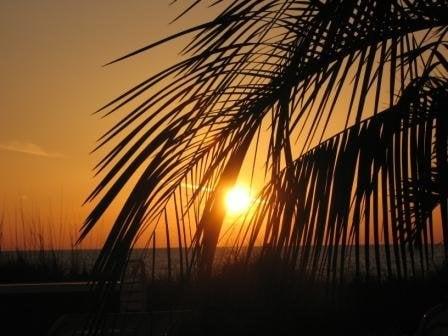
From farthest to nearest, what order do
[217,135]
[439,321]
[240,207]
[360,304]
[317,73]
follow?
[360,304] → [439,321] → [217,135] → [240,207] → [317,73]

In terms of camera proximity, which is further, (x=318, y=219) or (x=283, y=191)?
(x=283, y=191)

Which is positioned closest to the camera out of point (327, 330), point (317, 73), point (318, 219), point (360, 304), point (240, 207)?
point (318, 219)

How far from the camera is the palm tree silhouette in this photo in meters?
1.11

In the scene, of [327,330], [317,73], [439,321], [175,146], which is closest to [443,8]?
[317,73]

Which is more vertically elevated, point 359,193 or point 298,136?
point 298,136

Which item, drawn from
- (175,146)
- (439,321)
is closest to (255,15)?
(175,146)

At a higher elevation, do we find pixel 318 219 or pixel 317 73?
pixel 317 73

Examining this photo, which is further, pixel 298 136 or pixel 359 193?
pixel 298 136

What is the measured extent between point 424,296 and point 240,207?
634 cm

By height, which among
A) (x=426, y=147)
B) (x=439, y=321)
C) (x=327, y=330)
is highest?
(x=426, y=147)

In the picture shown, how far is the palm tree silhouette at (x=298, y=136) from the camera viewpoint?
43.6 inches

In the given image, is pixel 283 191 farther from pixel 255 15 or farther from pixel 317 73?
pixel 255 15

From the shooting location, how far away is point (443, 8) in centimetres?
122

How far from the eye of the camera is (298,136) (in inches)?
49.8
